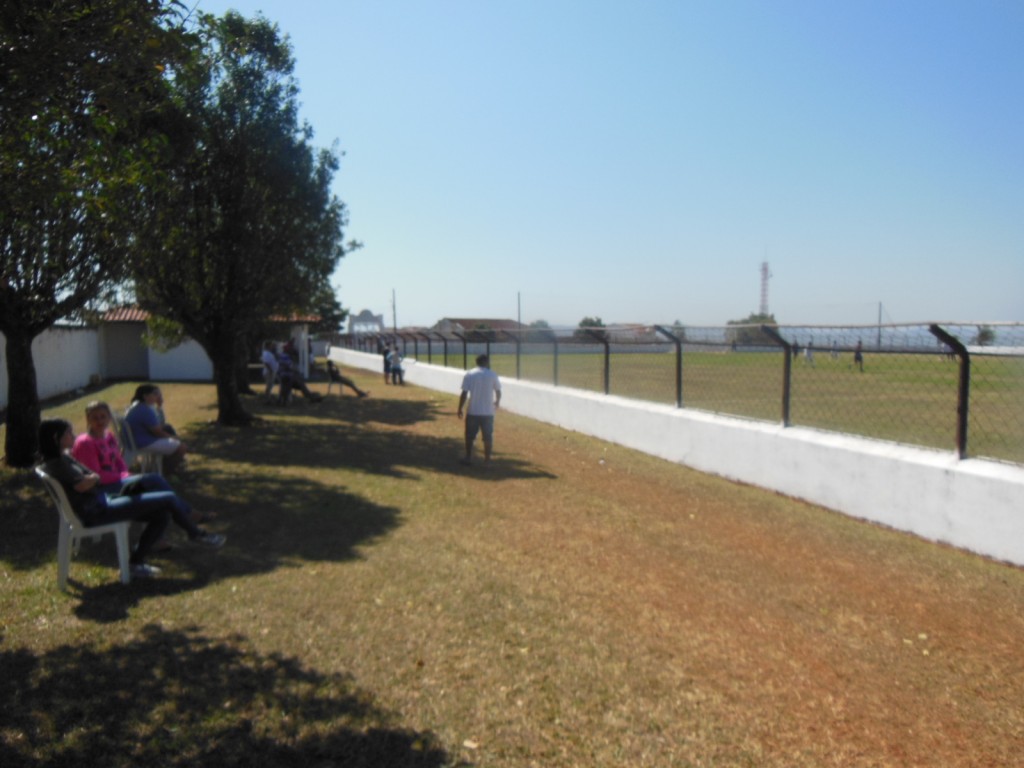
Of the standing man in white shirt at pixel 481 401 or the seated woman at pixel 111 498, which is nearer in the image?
the seated woman at pixel 111 498

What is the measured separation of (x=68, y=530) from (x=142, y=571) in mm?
549

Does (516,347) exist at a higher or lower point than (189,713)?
higher

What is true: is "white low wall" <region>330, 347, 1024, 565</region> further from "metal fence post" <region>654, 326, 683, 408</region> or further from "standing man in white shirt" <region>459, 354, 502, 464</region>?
"standing man in white shirt" <region>459, 354, 502, 464</region>

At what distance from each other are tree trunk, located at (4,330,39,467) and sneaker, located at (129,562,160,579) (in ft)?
17.1

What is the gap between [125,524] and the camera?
221 inches

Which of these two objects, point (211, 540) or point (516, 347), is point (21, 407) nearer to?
point (211, 540)

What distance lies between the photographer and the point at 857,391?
9859 millimetres

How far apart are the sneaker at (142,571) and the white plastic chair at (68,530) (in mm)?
43

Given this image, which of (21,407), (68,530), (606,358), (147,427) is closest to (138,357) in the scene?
(21,407)

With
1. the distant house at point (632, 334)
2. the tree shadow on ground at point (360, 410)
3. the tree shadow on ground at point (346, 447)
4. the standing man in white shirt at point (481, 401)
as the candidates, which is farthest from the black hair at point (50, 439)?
the tree shadow on ground at point (360, 410)

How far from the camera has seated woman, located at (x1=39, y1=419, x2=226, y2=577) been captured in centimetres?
538

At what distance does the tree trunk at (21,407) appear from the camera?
986cm

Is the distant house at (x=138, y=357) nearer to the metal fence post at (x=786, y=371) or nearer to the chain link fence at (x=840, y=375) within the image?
the chain link fence at (x=840, y=375)

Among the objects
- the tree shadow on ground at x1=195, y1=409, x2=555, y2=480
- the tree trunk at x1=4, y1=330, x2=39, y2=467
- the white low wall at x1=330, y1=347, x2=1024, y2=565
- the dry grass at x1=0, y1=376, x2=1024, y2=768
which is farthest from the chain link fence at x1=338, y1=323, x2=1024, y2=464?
the tree trunk at x1=4, y1=330, x2=39, y2=467
